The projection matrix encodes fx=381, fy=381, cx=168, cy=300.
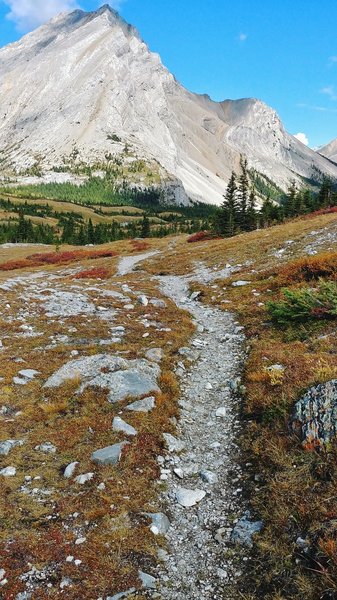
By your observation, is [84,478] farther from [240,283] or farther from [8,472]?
[240,283]

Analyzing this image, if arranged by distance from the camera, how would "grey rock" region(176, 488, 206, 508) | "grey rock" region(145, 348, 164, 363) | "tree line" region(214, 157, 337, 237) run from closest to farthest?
"grey rock" region(176, 488, 206, 508)
"grey rock" region(145, 348, 164, 363)
"tree line" region(214, 157, 337, 237)

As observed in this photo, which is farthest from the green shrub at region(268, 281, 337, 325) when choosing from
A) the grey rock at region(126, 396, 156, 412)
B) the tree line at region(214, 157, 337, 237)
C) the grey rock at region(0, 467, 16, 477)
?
the tree line at region(214, 157, 337, 237)

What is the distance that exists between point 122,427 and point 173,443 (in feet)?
4.39

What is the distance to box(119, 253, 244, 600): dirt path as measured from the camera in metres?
6.15

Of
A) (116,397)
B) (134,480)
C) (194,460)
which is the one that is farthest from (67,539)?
(116,397)

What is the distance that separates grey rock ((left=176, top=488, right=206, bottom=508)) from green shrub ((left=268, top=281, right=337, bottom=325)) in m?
9.34

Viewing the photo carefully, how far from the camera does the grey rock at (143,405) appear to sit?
10438 millimetres

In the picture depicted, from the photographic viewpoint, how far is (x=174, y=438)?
957 centimetres

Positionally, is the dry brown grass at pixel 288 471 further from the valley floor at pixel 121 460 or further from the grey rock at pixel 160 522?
the grey rock at pixel 160 522

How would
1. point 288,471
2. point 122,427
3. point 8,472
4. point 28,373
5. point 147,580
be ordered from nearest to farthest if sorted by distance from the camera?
1. point 147,580
2. point 288,471
3. point 8,472
4. point 122,427
5. point 28,373

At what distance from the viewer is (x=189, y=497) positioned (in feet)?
25.5

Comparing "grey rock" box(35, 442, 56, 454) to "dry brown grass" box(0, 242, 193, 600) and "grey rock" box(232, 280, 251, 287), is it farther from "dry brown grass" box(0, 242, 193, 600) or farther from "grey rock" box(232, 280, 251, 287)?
"grey rock" box(232, 280, 251, 287)

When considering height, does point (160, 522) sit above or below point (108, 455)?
below

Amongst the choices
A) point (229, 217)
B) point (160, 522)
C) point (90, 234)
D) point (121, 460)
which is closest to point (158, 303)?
point (121, 460)
